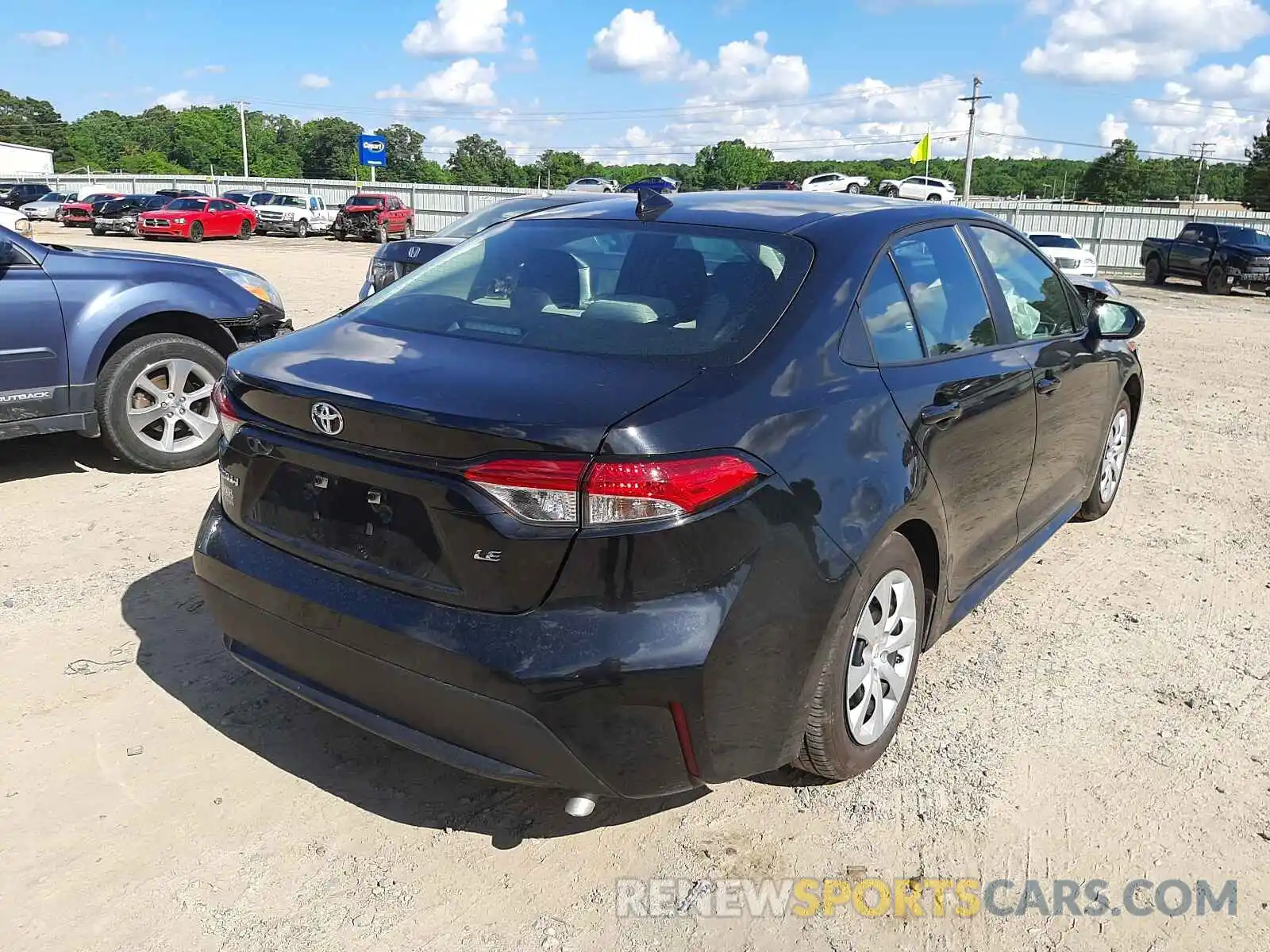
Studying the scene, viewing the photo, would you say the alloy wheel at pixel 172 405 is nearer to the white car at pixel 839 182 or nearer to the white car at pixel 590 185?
the white car at pixel 590 185

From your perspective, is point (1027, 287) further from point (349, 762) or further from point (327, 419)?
point (349, 762)

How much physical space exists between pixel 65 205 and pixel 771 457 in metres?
47.8

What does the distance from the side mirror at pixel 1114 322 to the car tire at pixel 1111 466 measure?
0.55 m

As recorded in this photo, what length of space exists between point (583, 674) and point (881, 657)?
1.15 m

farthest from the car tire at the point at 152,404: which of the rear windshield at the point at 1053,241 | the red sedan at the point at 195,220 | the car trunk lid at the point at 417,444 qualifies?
the red sedan at the point at 195,220

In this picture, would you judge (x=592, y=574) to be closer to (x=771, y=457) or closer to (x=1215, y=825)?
(x=771, y=457)

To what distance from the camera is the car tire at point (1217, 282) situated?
79.5 feet

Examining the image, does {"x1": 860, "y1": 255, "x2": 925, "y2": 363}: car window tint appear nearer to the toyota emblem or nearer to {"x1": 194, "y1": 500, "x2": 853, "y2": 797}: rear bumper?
{"x1": 194, "y1": 500, "x2": 853, "y2": 797}: rear bumper

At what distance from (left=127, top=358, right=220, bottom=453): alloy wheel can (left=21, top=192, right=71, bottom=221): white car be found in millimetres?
45131

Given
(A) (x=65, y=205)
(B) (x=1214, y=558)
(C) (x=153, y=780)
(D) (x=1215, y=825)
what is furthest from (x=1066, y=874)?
(A) (x=65, y=205)

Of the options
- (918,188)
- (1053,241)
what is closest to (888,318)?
(1053,241)

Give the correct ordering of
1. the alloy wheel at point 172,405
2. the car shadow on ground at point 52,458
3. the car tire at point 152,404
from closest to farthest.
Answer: the car tire at point 152,404, the alloy wheel at point 172,405, the car shadow on ground at point 52,458

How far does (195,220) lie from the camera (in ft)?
112

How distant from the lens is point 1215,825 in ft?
9.30
